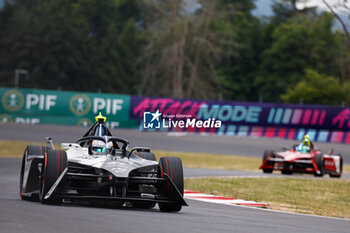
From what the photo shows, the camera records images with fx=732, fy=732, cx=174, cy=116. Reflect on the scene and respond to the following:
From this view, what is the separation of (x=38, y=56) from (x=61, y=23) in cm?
433

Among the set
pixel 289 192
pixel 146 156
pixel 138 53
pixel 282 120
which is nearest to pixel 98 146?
pixel 146 156

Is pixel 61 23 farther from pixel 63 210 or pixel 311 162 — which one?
pixel 63 210

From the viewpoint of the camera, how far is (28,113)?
106ft

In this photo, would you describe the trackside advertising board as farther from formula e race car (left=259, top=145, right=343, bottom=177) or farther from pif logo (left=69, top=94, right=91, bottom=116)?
formula e race car (left=259, top=145, right=343, bottom=177)

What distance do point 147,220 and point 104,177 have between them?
3.92ft

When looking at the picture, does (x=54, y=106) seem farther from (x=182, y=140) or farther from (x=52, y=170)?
(x=52, y=170)

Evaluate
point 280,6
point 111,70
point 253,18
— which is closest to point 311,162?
point 111,70

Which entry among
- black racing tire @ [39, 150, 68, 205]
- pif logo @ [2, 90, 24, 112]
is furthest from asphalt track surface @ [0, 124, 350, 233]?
pif logo @ [2, 90, 24, 112]

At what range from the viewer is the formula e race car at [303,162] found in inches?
861

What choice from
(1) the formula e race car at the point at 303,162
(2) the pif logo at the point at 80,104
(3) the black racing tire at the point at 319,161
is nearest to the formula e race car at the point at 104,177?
(1) the formula e race car at the point at 303,162

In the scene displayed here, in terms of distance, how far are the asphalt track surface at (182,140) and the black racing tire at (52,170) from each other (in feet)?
62.9

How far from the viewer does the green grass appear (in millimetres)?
13109

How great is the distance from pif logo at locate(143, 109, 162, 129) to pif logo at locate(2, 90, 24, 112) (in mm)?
22091

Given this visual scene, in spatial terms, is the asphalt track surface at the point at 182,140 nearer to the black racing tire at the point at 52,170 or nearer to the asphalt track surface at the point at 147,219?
the asphalt track surface at the point at 147,219
